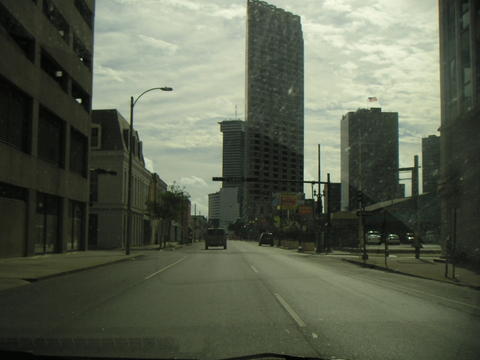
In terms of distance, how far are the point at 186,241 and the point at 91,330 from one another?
84.0 metres

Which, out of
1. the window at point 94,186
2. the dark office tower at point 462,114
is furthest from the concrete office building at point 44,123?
the dark office tower at point 462,114

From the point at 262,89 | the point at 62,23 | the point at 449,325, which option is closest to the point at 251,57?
the point at 262,89

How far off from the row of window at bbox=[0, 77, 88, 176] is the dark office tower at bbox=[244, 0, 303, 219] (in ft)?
134

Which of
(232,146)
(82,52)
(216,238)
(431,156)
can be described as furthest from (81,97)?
(232,146)

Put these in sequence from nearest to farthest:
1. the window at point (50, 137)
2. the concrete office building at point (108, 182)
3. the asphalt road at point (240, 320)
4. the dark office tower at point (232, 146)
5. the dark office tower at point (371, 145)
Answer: the asphalt road at point (240, 320)
the window at point (50, 137)
the concrete office building at point (108, 182)
the dark office tower at point (371, 145)
the dark office tower at point (232, 146)

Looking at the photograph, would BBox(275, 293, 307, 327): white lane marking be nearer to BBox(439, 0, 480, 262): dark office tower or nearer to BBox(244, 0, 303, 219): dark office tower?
BBox(439, 0, 480, 262): dark office tower

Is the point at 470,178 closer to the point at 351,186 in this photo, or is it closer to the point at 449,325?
the point at 449,325

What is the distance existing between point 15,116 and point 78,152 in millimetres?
13081

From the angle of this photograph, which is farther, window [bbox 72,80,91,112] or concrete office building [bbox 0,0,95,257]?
window [bbox 72,80,91,112]

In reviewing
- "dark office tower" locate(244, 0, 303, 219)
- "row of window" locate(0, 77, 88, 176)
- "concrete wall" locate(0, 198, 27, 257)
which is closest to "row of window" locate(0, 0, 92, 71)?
"row of window" locate(0, 77, 88, 176)

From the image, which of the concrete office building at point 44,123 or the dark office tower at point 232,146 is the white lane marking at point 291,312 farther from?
the dark office tower at point 232,146

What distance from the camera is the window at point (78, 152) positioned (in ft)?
131

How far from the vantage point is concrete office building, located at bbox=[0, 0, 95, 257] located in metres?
27.3

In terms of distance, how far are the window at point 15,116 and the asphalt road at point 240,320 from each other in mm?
13098
